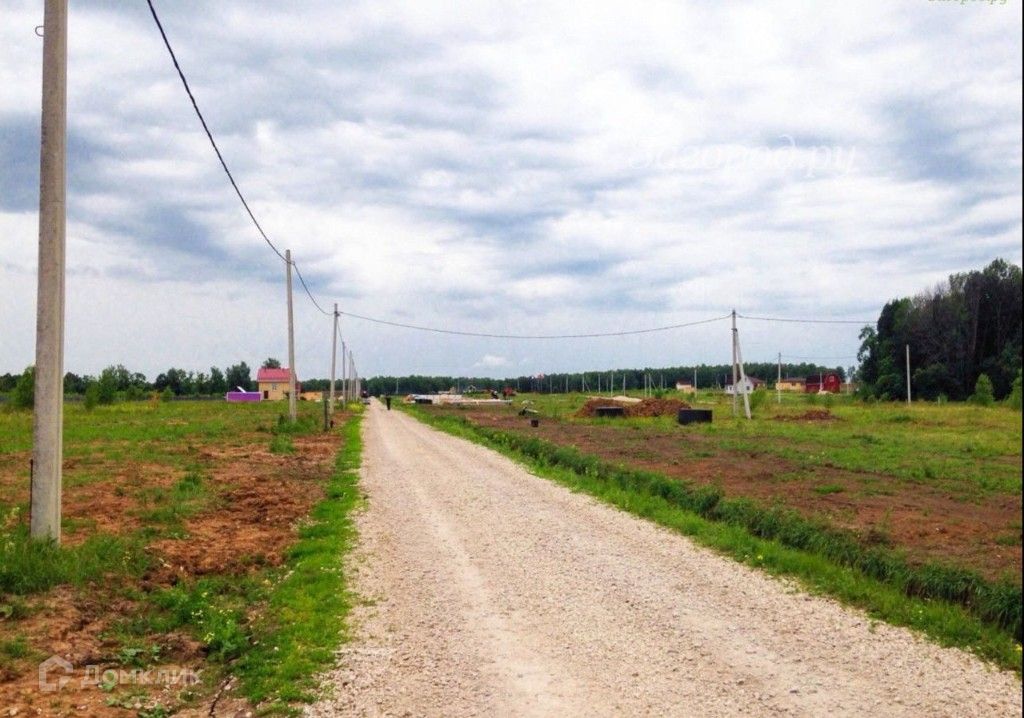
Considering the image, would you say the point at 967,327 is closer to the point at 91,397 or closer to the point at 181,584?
the point at 181,584

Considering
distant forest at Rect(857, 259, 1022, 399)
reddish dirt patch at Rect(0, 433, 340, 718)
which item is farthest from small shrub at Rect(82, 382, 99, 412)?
distant forest at Rect(857, 259, 1022, 399)

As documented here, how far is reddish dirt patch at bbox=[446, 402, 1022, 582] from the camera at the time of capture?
899 centimetres

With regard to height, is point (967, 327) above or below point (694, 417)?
above

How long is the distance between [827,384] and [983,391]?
79.0 m

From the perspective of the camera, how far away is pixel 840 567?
8438 mm

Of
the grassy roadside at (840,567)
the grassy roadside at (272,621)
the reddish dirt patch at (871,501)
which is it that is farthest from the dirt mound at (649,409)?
the grassy roadside at (272,621)

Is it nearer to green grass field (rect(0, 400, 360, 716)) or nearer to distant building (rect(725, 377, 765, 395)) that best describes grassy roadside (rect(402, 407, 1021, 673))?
green grass field (rect(0, 400, 360, 716))

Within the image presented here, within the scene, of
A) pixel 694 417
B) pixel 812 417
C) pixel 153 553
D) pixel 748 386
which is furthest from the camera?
pixel 748 386

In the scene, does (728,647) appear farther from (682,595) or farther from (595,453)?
(595,453)

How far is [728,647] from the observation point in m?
5.77

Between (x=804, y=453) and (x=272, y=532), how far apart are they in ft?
49.4

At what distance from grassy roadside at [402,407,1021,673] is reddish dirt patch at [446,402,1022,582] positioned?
518mm

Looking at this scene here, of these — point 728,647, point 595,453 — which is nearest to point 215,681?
point 728,647

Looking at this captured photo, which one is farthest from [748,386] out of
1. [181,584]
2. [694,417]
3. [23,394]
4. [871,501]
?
[181,584]
